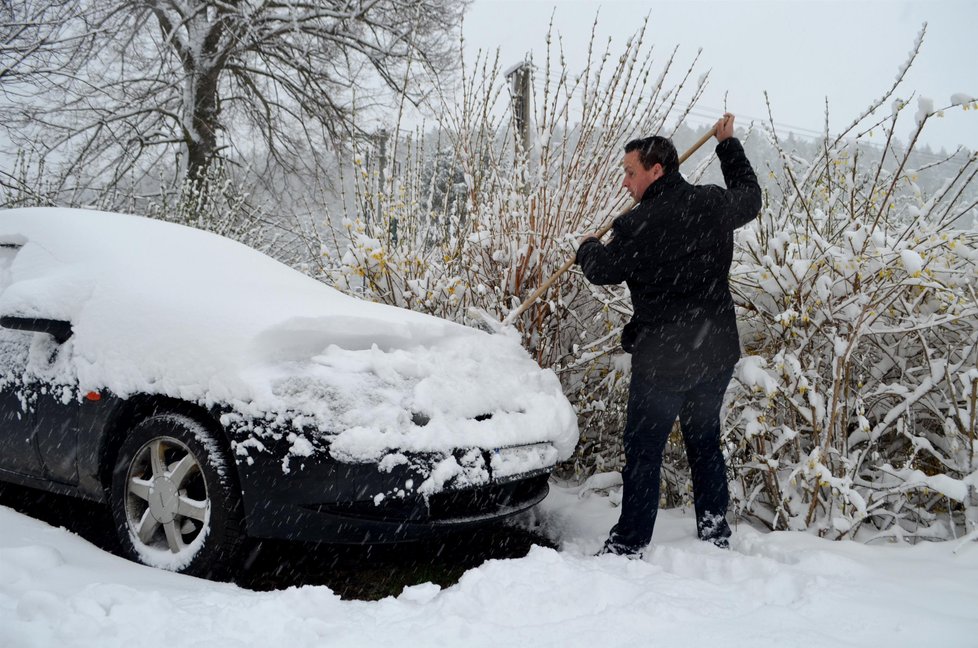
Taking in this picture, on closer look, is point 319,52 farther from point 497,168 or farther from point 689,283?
point 689,283

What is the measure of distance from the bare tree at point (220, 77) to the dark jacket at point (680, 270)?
10146mm

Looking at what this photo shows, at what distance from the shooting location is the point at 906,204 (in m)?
3.19

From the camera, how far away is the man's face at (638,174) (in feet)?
9.06

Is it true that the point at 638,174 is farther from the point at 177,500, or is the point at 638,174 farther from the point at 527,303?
the point at 177,500

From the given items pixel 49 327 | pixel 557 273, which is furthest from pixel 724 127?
pixel 49 327

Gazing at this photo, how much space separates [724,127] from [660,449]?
1449 millimetres

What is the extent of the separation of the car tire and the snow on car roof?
0.55 feet

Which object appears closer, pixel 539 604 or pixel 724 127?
pixel 539 604

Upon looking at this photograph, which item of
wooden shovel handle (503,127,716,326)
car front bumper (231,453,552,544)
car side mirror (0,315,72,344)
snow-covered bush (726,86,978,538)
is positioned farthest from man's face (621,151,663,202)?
car side mirror (0,315,72,344)

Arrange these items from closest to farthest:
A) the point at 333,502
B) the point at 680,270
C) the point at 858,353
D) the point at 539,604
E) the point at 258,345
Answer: the point at 539,604, the point at 333,502, the point at 258,345, the point at 680,270, the point at 858,353

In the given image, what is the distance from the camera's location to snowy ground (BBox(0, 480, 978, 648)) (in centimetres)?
179

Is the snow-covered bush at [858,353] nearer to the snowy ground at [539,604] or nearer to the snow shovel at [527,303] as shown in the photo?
the snowy ground at [539,604]

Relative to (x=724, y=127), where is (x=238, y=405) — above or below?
below

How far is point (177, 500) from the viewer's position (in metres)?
2.42
